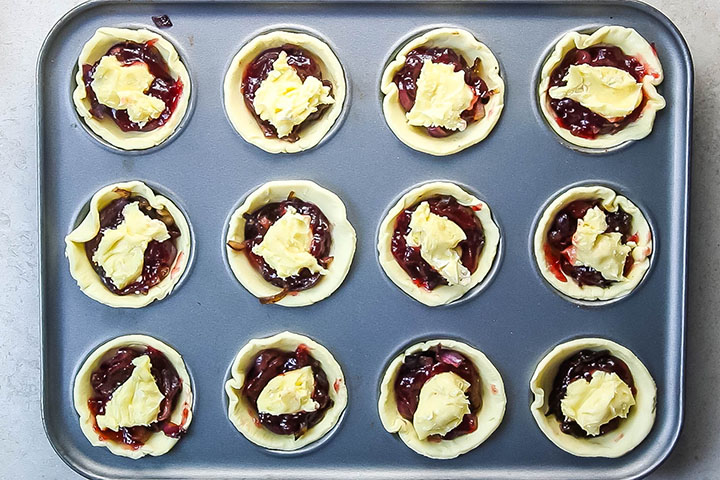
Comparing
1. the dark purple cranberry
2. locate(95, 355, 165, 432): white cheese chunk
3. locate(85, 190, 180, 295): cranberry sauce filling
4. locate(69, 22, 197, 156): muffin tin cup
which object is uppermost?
the dark purple cranberry

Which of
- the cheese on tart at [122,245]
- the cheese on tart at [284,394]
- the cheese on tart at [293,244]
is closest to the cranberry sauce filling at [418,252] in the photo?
the cheese on tart at [293,244]

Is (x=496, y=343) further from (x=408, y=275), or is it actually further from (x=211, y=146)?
(x=211, y=146)

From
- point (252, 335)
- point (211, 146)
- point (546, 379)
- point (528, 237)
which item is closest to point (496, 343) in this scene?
point (546, 379)

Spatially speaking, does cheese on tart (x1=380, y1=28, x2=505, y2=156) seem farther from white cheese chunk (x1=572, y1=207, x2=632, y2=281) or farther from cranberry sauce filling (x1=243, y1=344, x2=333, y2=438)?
cranberry sauce filling (x1=243, y1=344, x2=333, y2=438)

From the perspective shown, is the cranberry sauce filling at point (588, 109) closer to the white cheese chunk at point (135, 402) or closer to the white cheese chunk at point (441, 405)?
the white cheese chunk at point (441, 405)

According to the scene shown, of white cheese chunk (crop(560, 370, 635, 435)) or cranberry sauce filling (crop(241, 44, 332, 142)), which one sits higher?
cranberry sauce filling (crop(241, 44, 332, 142))

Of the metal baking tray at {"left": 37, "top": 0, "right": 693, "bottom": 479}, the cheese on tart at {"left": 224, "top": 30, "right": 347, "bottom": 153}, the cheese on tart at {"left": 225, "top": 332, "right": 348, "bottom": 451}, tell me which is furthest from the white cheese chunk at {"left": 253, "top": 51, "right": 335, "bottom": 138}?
the cheese on tart at {"left": 225, "top": 332, "right": 348, "bottom": 451}

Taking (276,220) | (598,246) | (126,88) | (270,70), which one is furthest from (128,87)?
(598,246)
